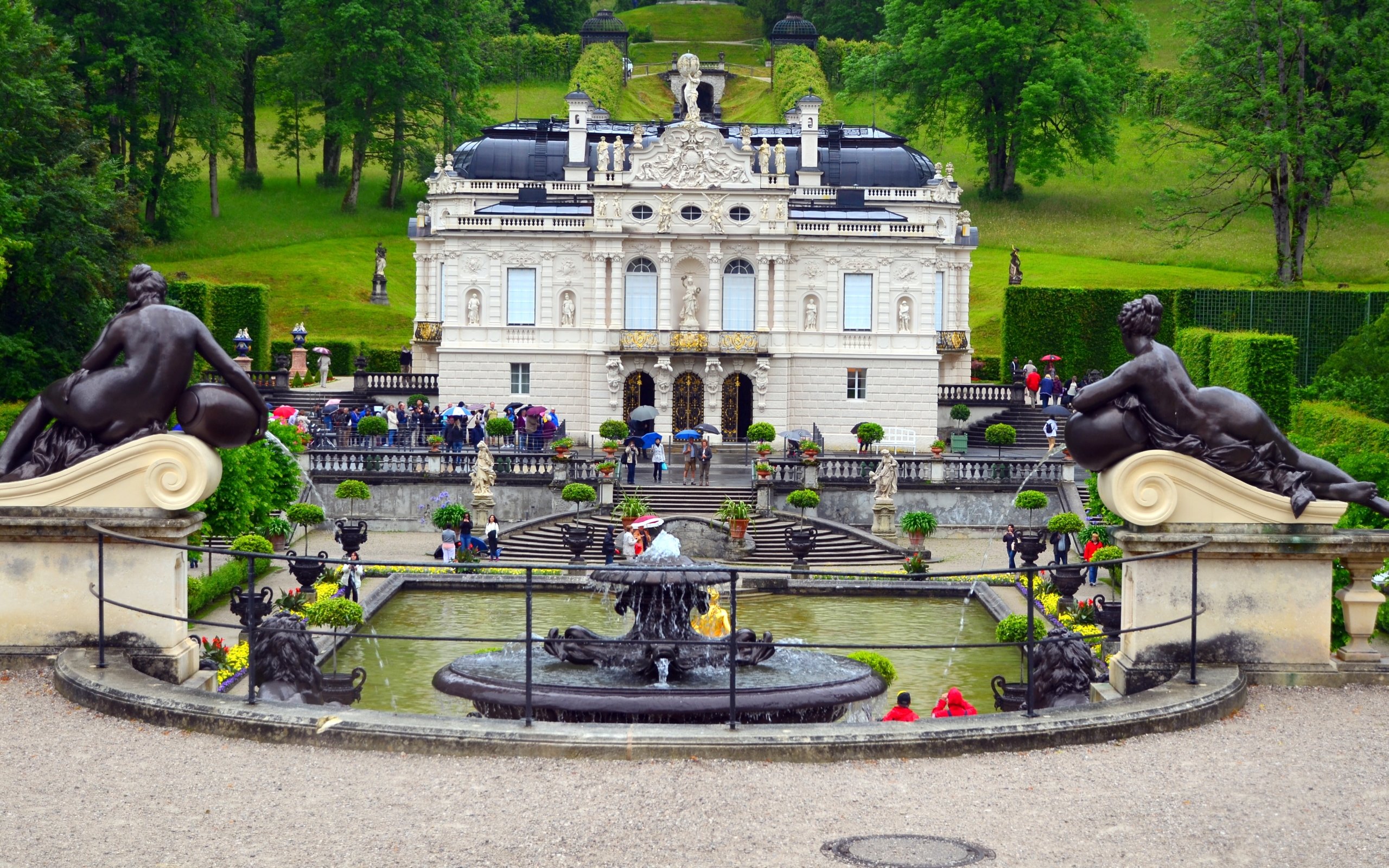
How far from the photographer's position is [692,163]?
54.6 m

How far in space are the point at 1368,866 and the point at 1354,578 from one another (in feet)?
17.4

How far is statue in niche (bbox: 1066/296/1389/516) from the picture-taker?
14148 millimetres

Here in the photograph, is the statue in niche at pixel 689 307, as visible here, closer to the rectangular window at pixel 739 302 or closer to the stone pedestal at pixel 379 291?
the rectangular window at pixel 739 302

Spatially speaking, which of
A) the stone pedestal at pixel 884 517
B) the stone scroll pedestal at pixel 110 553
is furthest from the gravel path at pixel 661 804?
the stone pedestal at pixel 884 517

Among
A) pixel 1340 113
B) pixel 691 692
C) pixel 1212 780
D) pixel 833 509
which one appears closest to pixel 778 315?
pixel 833 509

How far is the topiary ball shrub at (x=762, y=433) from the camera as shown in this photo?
168 ft

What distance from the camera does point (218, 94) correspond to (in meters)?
89.2

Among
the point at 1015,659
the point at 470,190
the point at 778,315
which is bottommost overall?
the point at 1015,659

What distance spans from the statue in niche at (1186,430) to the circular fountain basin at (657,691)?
3.65 m

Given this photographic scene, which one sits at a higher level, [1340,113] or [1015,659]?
[1340,113]

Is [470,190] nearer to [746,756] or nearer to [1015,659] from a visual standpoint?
[1015,659]

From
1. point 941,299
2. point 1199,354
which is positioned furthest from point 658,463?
point 941,299

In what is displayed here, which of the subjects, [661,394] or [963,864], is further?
[661,394]

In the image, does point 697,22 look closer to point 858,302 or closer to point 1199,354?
point 858,302
